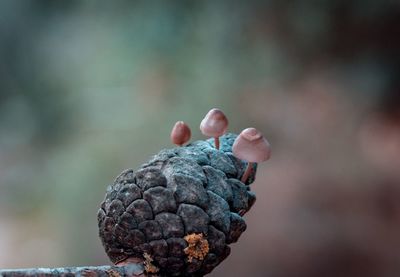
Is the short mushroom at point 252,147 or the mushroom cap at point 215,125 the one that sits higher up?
the mushroom cap at point 215,125

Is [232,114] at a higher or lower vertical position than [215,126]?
lower

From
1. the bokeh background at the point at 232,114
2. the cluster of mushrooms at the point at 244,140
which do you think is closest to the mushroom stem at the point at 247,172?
the cluster of mushrooms at the point at 244,140

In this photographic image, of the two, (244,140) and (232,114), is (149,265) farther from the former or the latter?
(232,114)

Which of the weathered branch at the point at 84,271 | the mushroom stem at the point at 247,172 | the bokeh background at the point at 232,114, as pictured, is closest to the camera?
the weathered branch at the point at 84,271

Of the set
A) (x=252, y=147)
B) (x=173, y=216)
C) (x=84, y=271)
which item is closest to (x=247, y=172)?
(x=252, y=147)

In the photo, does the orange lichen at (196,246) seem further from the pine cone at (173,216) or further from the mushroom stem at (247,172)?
the mushroom stem at (247,172)

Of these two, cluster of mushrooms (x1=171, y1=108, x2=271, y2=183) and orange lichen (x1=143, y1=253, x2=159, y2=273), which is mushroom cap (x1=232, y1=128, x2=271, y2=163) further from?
orange lichen (x1=143, y1=253, x2=159, y2=273)

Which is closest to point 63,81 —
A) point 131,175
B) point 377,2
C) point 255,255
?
point 255,255
